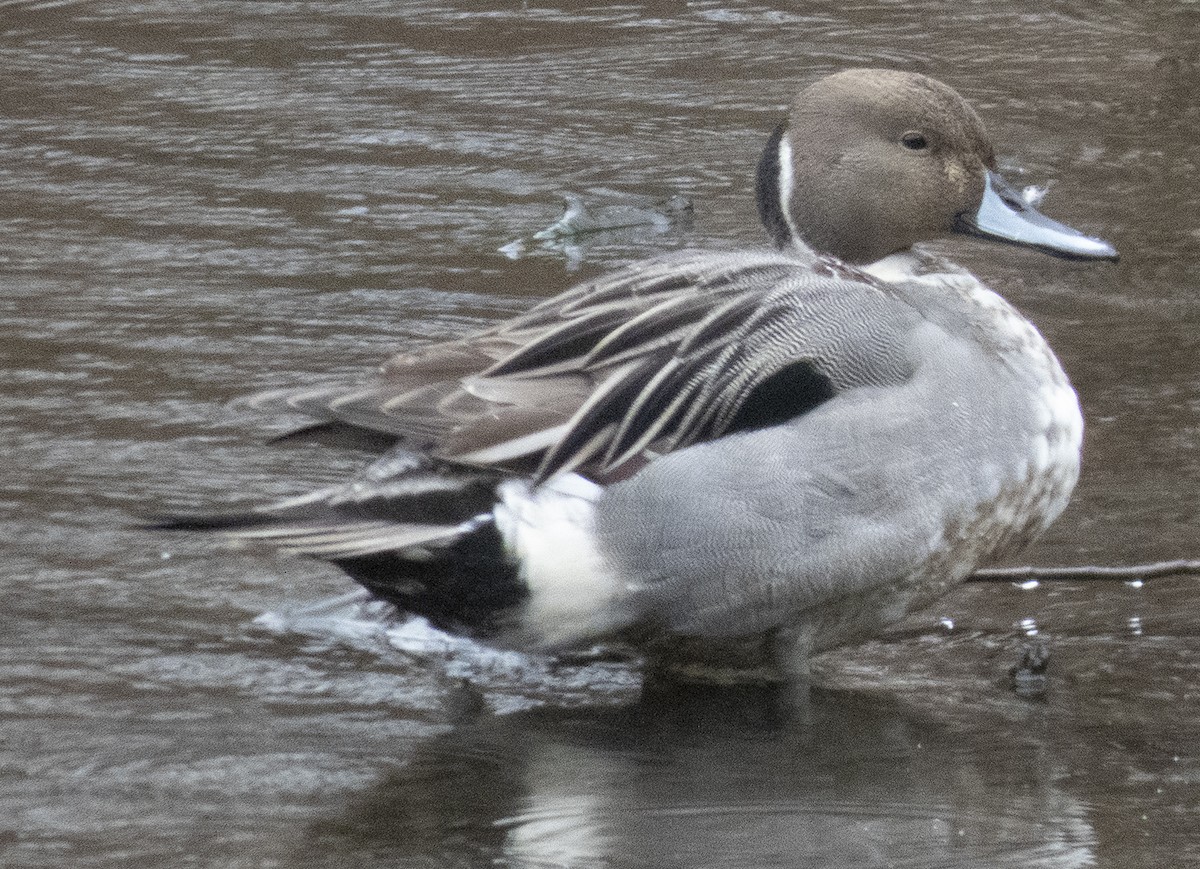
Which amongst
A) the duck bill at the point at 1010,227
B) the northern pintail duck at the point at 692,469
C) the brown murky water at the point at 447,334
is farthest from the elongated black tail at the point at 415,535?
the duck bill at the point at 1010,227

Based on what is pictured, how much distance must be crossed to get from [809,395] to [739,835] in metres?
0.76

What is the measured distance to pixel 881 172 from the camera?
12.6 feet

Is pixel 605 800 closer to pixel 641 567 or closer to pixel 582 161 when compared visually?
pixel 641 567

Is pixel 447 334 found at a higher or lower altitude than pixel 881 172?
lower

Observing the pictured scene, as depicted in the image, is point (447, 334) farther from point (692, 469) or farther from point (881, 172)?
point (692, 469)

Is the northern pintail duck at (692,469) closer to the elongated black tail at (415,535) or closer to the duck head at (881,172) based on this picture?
the elongated black tail at (415,535)

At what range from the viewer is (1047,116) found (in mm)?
6461

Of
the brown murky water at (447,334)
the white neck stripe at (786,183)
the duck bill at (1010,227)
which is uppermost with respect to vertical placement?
the white neck stripe at (786,183)

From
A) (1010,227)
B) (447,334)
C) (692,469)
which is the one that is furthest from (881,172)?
(447,334)

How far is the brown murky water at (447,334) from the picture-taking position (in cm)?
284

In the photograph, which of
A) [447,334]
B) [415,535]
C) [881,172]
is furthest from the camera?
[447,334]

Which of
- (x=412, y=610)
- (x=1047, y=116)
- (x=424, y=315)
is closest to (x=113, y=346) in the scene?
(x=424, y=315)

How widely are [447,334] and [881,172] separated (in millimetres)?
1256

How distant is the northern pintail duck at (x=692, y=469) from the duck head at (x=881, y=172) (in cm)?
41
